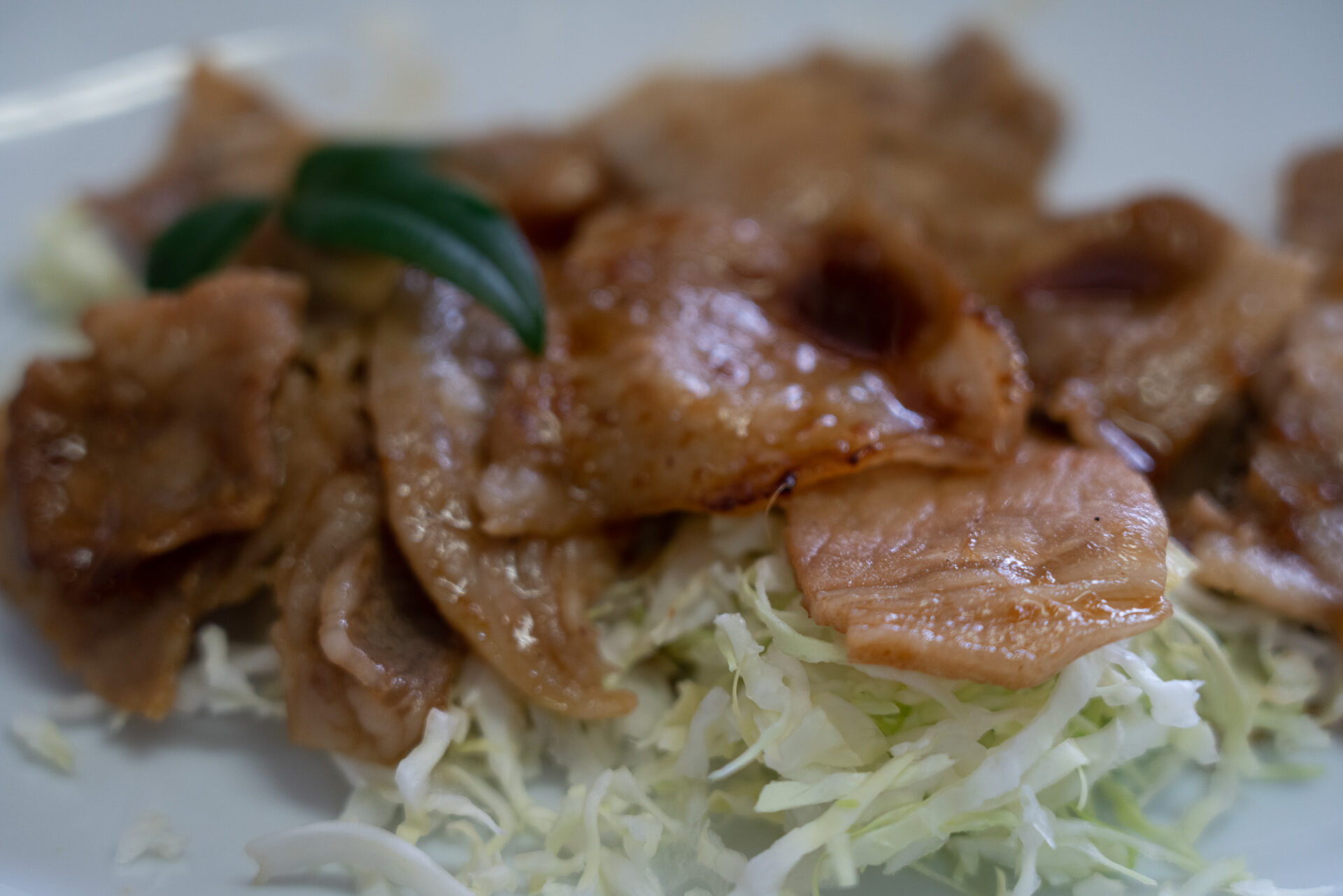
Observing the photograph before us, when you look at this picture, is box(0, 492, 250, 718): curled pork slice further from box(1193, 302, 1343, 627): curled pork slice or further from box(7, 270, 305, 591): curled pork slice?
box(1193, 302, 1343, 627): curled pork slice

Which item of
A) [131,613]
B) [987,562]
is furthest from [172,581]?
[987,562]

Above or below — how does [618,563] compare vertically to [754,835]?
above

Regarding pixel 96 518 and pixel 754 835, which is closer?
pixel 754 835

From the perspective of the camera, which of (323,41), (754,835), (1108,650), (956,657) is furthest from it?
(323,41)

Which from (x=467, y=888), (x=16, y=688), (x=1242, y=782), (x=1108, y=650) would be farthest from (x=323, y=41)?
(x=1242, y=782)

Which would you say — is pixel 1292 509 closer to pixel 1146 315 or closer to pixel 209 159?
pixel 1146 315

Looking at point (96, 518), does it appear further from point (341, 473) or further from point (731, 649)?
point (731, 649)

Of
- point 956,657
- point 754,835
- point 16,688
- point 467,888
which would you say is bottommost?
point 16,688
